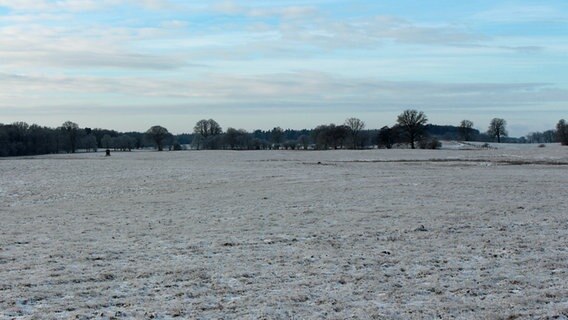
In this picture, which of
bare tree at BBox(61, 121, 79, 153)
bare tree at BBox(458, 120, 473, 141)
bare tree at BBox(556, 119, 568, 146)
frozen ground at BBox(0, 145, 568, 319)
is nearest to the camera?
frozen ground at BBox(0, 145, 568, 319)

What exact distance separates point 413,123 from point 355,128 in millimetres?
29715

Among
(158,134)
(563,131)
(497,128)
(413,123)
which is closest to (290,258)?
(413,123)

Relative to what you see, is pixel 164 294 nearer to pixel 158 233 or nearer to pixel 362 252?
pixel 362 252

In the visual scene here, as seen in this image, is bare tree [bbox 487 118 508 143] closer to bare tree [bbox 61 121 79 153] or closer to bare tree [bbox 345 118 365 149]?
bare tree [bbox 345 118 365 149]

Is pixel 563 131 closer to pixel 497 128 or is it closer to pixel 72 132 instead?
pixel 497 128

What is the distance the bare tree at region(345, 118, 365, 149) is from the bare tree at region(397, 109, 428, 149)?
73.0ft

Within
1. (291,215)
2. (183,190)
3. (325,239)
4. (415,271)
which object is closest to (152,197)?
(183,190)

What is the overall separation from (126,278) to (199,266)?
4.82 feet

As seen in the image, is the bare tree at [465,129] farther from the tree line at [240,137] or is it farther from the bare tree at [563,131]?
the bare tree at [563,131]

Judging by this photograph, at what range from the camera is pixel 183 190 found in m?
31.0

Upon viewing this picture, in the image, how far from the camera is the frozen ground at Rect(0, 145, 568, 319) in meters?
8.66

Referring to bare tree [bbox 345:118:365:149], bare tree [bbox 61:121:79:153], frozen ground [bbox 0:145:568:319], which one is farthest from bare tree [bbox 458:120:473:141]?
frozen ground [bbox 0:145:568:319]

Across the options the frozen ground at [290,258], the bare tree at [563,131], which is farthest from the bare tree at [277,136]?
the frozen ground at [290,258]

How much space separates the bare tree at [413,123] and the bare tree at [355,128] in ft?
73.0
